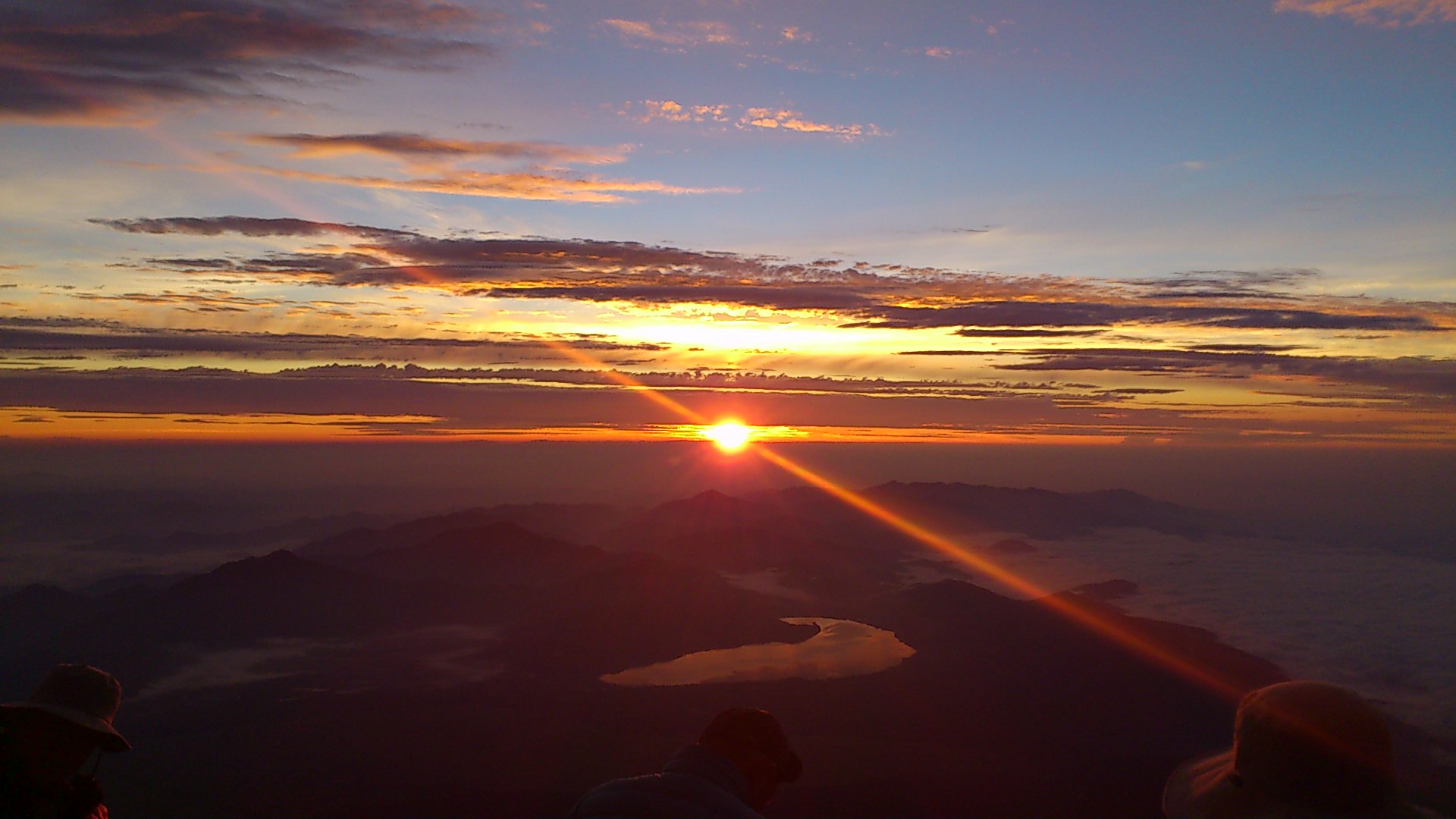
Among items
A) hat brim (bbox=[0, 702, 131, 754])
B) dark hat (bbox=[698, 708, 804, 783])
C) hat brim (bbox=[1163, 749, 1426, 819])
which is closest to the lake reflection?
hat brim (bbox=[1163, 749, 1426, 819])

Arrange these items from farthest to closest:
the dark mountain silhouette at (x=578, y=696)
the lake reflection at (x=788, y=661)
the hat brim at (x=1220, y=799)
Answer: the lake reflection at (x=788, y=661) < the dark mountain silhouette at (x=578, y=696) < the hat brim at (x=1220, y=799)

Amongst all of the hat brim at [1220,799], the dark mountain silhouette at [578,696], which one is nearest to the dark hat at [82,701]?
the hat brim at [1220,799]

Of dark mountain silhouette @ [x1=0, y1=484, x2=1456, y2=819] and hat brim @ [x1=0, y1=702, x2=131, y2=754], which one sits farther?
dark mountain silhouette @ [x1=0, y1=484, x2=1456, y2=819]

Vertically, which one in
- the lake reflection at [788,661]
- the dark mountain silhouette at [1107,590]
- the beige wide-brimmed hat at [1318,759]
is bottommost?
the dark mountain silhouette at [1107,590]

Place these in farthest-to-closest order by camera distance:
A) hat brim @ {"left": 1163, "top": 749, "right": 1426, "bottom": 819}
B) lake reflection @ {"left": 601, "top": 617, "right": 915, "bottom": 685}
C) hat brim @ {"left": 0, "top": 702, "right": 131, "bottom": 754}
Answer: lake reflection @ {"left": 601, "top": 617, "right": 915, "bottom": 685}
hat brim @ {"left": 0, "top": 702, "right": 131, "bottom": 754}
hat brim @ {"left": 1163, "top": 749, "right": 1426, "bottom": 819}

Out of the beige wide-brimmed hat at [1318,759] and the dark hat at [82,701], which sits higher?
the beige wide-brimmed hat at [1318,759]

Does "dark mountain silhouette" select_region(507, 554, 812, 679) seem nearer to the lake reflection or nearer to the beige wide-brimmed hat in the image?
the lake reflection

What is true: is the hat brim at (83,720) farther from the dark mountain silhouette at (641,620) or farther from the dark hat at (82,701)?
the dark mountain silhouette at (641,620)

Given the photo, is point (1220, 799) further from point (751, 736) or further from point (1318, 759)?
point (751, 736)
